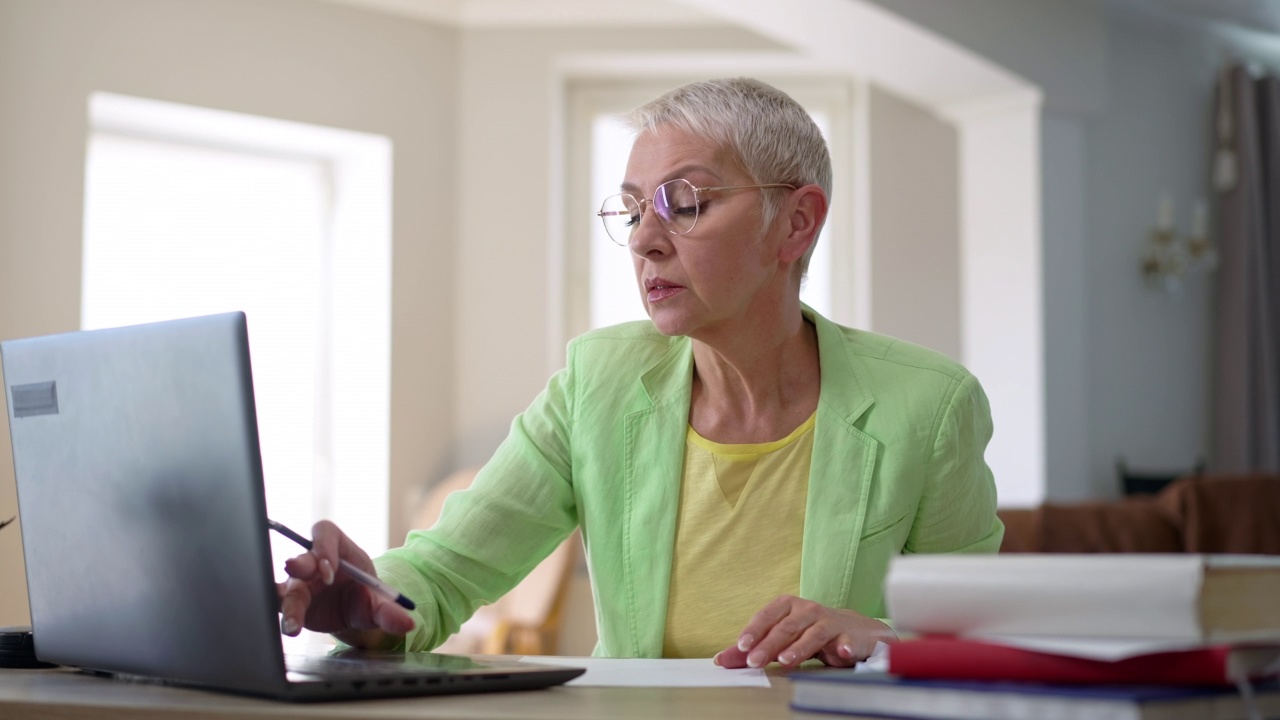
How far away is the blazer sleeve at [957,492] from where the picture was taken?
1394 millimetres

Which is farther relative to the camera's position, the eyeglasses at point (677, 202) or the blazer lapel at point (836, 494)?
the eyeglasses at point (677, 202)

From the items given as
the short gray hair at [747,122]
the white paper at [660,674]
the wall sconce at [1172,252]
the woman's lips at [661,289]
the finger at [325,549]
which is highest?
the wall sconce at [1172,252]

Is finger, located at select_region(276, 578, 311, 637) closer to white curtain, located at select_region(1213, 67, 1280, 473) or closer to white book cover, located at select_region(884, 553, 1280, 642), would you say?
white book cover, located at select_region(884, 553, 1280, 642)

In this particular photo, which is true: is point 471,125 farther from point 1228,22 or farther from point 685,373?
point 685,373

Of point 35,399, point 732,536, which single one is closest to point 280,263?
point 732,536

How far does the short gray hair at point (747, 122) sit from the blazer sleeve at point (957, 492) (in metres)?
0.32

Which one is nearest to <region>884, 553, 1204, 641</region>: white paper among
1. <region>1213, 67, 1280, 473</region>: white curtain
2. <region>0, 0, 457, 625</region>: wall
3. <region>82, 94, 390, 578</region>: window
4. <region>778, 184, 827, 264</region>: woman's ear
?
<region>778, 184, 827, 264</region>: woman's ear

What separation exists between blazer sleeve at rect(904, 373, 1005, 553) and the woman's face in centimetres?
27

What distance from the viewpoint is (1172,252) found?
466cm

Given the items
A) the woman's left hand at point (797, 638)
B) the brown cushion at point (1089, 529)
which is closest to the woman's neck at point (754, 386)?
the woman's left hand at point (797, 638)

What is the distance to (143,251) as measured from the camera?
434cm

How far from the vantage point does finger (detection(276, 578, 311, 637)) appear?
99cm

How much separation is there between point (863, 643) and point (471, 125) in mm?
3876

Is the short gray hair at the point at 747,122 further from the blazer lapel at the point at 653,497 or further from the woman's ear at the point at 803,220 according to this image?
the blazer lapel at the point at 653,497
